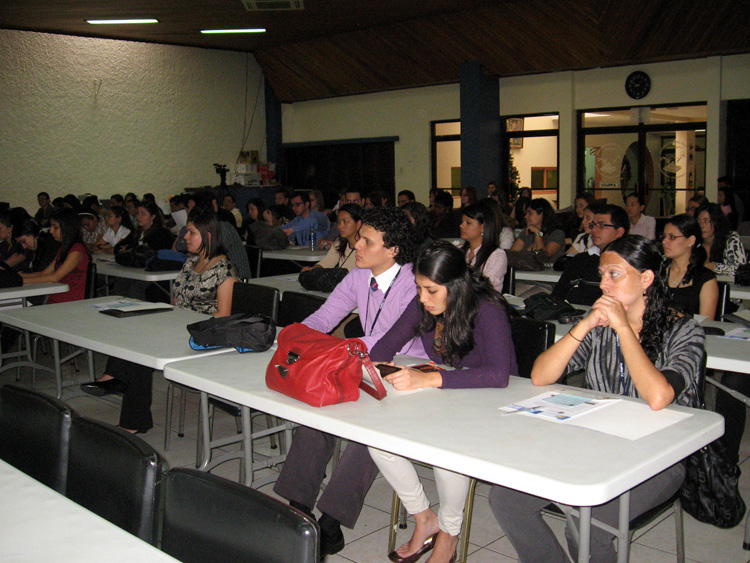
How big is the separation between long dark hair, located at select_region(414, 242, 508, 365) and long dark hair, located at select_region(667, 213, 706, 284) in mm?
1757

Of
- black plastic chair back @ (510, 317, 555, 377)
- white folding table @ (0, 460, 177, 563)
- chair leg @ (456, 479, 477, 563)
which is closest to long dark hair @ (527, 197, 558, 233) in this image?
black plastic chair back @ (510, 317, 555, 377)

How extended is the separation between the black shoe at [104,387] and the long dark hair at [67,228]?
1754 millimetres

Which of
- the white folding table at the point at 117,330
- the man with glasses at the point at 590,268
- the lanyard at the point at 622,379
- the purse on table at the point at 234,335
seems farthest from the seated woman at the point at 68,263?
the lanyard at the point at 622,379

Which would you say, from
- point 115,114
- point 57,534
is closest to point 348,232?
point 57,534

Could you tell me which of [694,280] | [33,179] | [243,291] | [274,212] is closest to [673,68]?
[274,212]

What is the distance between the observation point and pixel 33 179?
41.6ft

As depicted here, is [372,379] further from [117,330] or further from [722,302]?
[722,302]

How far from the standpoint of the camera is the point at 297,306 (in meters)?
3.81

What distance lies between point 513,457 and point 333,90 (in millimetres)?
13523

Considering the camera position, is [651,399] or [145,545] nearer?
[145,545]

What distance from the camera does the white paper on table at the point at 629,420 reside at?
196cm

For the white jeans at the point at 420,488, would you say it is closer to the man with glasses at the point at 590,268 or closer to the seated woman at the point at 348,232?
the man with glasses at the point at 590,268

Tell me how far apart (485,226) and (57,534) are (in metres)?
3.60

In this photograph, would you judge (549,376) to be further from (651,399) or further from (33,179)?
(33,179)
